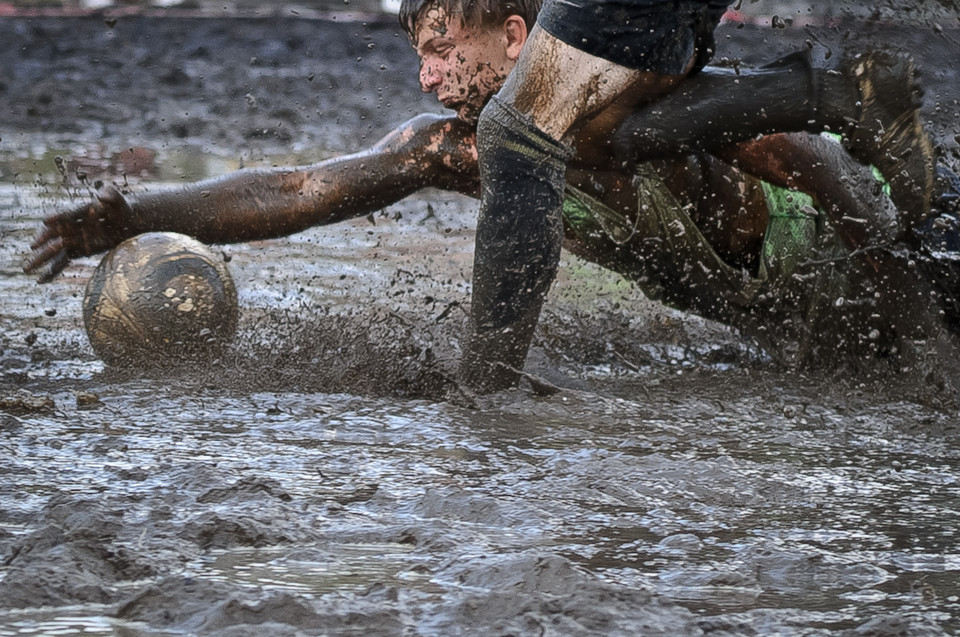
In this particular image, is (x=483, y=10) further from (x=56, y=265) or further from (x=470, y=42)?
(x=56, y=265)

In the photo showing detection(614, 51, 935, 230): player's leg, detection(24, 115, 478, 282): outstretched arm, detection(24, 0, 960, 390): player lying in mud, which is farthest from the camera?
detection(24, 115, 478, 282): outstretched arm

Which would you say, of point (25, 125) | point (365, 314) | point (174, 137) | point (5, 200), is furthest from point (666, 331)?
point (25, 125)

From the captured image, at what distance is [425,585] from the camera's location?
2.23m

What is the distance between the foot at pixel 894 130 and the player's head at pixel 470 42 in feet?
3.42

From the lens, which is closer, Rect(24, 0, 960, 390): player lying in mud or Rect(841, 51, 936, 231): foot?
Rect(841, 51, 936, 231): foot

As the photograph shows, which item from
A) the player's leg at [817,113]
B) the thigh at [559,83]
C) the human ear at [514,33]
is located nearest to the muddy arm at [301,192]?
the human ear at [514,33]

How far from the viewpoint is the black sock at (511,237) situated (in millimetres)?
3455

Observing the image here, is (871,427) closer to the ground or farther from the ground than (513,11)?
closer to the ground

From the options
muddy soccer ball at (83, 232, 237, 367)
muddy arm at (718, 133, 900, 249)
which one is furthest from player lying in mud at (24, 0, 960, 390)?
muddy soccer ball at (83, 232, 237, 367)

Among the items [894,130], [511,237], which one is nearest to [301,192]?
[511,237]

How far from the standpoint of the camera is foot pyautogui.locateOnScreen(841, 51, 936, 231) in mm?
3551

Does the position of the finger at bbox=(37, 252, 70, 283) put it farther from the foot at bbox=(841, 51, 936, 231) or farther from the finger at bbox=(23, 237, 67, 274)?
the foot at bbox=(841, 51, 936, 231)

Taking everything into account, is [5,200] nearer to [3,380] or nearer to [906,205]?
[3,380]

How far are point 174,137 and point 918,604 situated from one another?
35.1 ft
